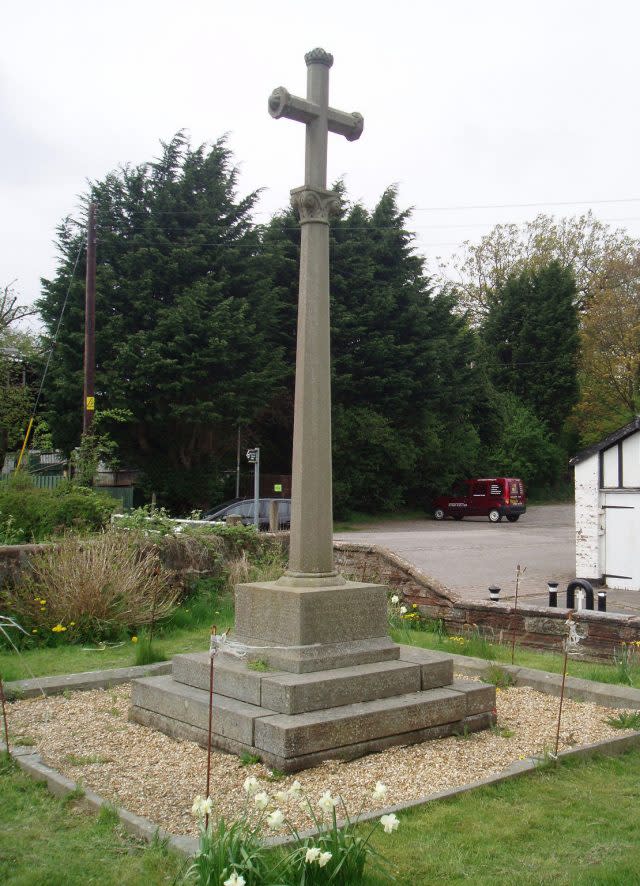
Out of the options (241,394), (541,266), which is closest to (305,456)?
(241,394)

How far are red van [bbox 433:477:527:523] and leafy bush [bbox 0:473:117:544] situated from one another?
2684 cm

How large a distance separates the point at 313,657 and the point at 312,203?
133 inches

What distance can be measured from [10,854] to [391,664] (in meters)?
2.94

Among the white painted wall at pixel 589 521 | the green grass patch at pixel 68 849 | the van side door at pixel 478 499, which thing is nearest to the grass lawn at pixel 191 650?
the green grass patch at pixel 68 849

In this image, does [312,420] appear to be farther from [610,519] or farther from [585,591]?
[610,519]

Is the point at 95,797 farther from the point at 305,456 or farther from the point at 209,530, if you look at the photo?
the point at 209,530

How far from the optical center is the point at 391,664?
6191mm

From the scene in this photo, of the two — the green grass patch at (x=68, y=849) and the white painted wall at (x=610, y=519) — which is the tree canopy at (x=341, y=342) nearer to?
the white painted wall at (x=610, y=519)

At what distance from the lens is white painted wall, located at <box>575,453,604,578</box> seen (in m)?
16.2

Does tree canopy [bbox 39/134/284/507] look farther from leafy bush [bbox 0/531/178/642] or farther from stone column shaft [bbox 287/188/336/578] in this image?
stone column shaft [bbox 287/188/336/578]

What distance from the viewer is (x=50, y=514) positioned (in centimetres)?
1197

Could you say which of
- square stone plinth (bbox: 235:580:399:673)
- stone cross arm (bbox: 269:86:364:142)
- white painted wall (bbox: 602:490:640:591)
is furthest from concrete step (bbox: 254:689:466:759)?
white painted wall (bbox: 602:490:640:591)

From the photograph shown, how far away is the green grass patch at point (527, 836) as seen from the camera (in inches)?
151

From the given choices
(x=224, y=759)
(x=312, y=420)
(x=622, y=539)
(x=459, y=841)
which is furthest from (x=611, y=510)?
(x=459, y=841)
